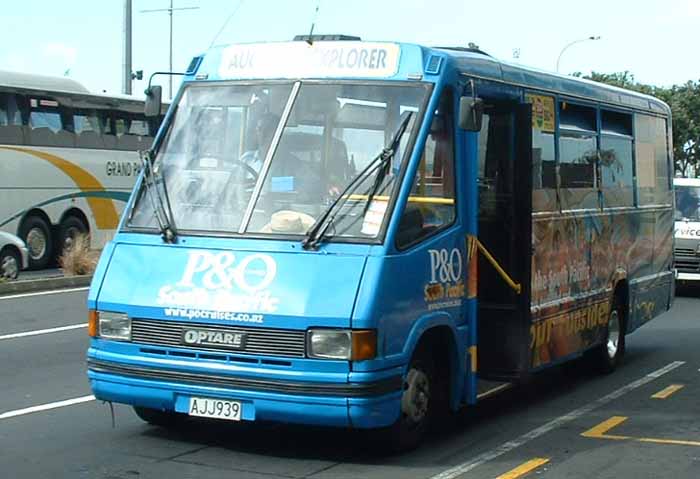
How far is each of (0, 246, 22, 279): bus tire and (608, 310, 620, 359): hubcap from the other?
37.3 ft

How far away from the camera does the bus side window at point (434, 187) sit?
8.08 m

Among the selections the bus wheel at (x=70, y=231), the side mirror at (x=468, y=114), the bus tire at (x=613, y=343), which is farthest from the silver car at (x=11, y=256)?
the side mirror at (x=468, y=114)

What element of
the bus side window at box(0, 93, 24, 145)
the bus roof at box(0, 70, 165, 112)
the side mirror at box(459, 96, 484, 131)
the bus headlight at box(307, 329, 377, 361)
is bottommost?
the bus headlight at box(307, 329, 377, 361)

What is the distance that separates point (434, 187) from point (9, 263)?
13.6 m

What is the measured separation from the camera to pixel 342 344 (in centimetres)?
744

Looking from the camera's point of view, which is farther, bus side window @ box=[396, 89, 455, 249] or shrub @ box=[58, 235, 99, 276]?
shrub @ box=[58, 235, 99, 276]

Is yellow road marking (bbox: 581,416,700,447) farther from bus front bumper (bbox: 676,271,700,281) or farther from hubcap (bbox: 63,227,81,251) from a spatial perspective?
hubcap (bbox: 63,227,81,251)

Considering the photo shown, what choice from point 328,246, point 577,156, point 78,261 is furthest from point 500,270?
point 78,261

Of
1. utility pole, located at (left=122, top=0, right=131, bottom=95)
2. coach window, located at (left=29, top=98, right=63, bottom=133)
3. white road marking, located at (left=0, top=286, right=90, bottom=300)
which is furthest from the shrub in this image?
utility pole, located at (left=122, top=0, right=131, bottom=95)

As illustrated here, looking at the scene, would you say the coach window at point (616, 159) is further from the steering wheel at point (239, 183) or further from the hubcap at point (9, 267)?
the hubcap at point (9, 267)

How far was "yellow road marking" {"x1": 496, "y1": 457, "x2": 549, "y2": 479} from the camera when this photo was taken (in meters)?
7.85

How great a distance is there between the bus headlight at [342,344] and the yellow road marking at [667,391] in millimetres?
4621

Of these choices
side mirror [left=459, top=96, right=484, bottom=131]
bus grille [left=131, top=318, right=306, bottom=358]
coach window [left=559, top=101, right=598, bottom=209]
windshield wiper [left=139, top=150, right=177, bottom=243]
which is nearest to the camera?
bus grille [left=131, top=318, right=306, bottom=358]

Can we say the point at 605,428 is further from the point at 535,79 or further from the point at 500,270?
the point at 535,79
